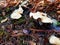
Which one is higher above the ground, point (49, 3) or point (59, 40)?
point (49, 3)

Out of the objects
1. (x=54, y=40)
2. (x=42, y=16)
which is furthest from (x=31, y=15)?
(x=54, y=40)

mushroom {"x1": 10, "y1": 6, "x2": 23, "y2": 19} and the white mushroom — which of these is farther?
mushroom {"x1": 10, "y1": 6, "x2": 23, "y2": 19}

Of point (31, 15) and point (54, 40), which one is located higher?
point (31, 15)

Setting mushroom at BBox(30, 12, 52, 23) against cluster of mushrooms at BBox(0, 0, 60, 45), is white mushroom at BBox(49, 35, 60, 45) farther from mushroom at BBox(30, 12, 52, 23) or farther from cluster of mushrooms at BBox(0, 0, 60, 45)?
mushroom at BBox(30, 12, 52, 23)

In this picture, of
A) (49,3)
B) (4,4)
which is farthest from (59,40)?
(4,4)

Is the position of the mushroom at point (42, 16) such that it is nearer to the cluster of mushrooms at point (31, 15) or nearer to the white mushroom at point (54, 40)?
the cluster of mushrooms at point (31, 15)

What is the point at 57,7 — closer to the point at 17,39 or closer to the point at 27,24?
the point at 27,24

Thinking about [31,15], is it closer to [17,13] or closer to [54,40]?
[17,13]

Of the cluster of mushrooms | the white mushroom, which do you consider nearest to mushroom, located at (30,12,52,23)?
the cluster of mushrooms

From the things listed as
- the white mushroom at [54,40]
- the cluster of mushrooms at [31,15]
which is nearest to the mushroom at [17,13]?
the cluster of mushrooms at [31,15]
